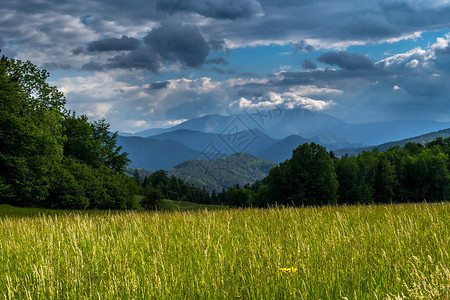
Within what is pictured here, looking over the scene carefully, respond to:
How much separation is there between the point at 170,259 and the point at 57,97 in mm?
47628

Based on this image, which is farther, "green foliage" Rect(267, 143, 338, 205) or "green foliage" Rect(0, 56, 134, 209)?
"green foliage" Rect(267, 143, 338, 205)

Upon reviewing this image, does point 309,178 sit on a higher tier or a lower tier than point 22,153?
lower

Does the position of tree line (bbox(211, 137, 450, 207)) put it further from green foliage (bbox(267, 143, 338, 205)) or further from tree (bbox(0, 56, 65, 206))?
tree (bbox(0, 56, 65, 206))

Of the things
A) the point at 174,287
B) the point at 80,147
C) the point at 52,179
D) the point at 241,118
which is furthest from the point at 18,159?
the point at 174,287

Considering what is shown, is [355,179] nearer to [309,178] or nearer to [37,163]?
[309,178]

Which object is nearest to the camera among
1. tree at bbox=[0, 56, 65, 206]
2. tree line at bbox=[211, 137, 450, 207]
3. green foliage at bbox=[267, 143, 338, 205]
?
tree at bbox=[0, 56, 65, 206]

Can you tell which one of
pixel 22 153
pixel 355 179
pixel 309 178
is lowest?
pixel 355 179

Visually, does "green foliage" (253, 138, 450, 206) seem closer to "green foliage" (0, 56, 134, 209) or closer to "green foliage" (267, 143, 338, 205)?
"green foliage" (267, 143, 338, 205)

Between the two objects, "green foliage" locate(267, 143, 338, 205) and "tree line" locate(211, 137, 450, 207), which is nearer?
"green foliage" locate(267, 143, 338, 205)

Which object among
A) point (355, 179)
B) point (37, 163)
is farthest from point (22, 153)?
point (355, 179)

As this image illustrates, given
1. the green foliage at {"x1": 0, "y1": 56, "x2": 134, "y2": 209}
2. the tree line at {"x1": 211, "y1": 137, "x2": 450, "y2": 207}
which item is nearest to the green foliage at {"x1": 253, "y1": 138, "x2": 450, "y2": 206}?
the tree line at {"x1": 211, "y1": 137, "x2": 450, "y2": 207}

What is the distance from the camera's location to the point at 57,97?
4631 cm

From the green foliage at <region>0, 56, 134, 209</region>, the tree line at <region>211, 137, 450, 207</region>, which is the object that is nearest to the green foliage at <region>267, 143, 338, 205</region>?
the tree line at <region>211, 137, 450, 207</region>

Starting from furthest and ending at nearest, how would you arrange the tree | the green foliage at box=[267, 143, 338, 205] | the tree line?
1. the tree line
2. the green foliage at box=[267, 143, 338, 205]
3. the tree
